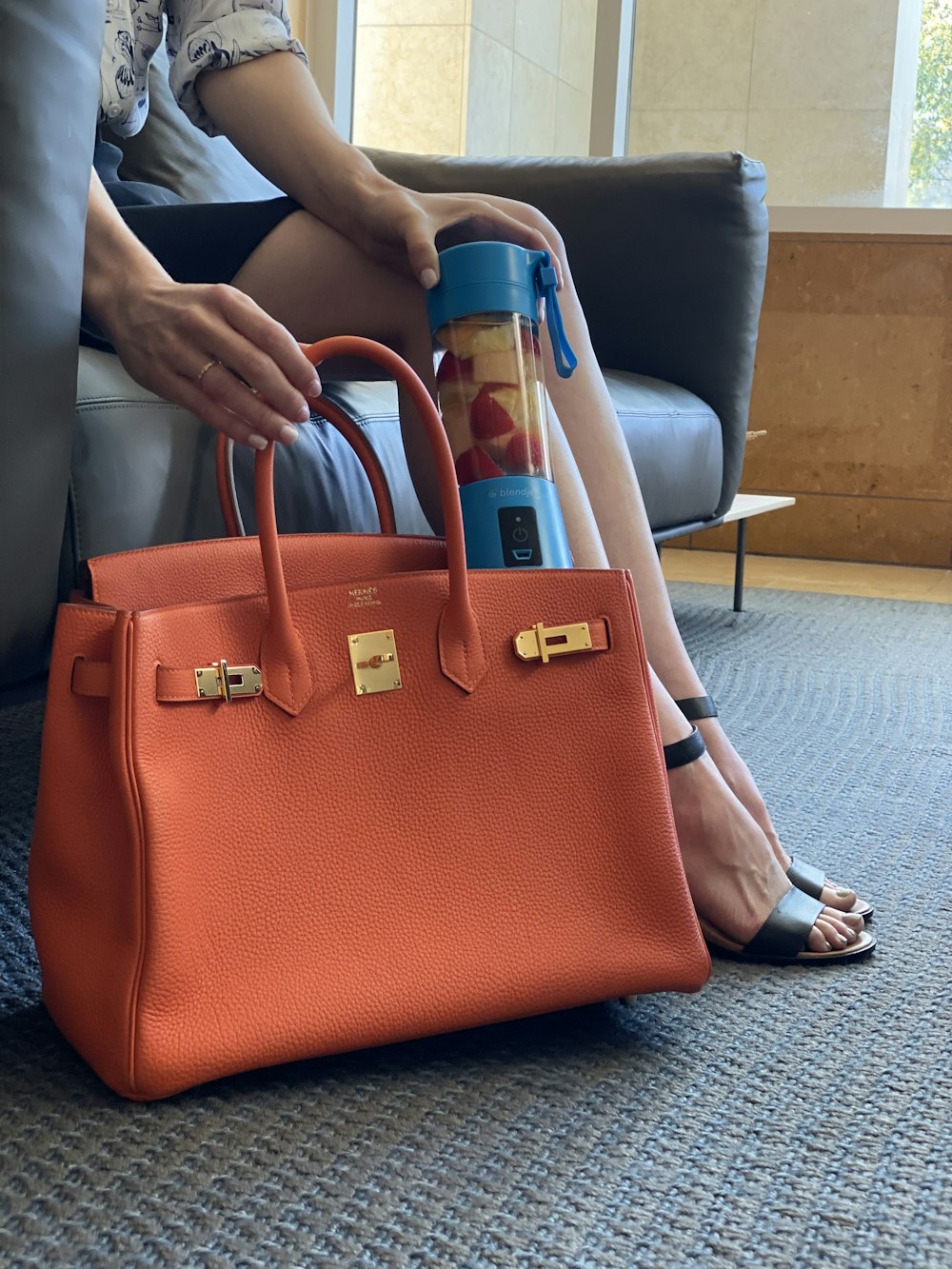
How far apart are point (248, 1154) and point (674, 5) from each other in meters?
3.46

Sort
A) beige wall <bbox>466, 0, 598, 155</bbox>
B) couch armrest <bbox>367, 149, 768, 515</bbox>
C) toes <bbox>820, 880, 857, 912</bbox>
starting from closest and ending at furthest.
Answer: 1. toes <bbox>820, 880, 857, 912</bbox>
2. couch armrest <bbox>367, 149, 768, 515</bbox>
3. beige wall <bbox>466, 0, 598, 155</bbox>

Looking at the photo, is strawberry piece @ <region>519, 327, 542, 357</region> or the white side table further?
the white side table

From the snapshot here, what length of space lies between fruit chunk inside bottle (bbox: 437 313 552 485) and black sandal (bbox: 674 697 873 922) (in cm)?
21

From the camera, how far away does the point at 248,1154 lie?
1.98 ft

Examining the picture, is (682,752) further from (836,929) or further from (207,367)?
(207,367)

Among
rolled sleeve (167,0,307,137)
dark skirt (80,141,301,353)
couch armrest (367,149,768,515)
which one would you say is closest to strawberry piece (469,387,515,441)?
dark skirt (80,141,301,353)

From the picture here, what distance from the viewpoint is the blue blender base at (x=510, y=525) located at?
2.62 feet

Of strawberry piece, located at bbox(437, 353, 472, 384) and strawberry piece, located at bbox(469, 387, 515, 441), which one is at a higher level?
strawberry piece, located at bbox(437, 353, 472, 384)

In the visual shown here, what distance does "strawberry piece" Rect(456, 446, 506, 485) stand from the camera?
0.82 m

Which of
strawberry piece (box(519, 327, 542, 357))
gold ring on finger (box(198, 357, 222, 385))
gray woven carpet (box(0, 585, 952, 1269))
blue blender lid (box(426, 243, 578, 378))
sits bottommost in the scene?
gray woven carpet (box(0, 585, 952, 1269))

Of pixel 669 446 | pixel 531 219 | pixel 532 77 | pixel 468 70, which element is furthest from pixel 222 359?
pixel 532 77

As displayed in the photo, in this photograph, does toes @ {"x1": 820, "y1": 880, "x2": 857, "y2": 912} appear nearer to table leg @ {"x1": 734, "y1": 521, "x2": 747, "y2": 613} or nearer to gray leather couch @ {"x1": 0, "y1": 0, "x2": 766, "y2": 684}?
gray leather couch @ {"x1": 0, "y1": 0, "x2": 766, "y2": 684}

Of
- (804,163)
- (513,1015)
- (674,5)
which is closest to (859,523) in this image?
(804,163)

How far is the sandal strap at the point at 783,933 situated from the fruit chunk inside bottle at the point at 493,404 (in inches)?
12.9
